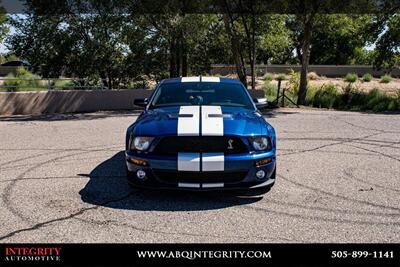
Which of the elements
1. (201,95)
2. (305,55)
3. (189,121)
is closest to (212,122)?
(189,121)

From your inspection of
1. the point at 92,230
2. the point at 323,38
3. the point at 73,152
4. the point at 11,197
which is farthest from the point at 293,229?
the point at 323,38

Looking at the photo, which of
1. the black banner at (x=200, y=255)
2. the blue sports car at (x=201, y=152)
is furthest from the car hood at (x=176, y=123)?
the black banner at (x=200, y=255)

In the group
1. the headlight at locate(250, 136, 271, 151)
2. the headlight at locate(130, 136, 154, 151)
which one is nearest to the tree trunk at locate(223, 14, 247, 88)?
the headlight at locate(250, 136, 271, 151)

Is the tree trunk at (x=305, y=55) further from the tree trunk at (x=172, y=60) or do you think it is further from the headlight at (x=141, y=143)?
the headlight at (x=141, y=143)

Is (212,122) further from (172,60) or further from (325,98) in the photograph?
(325,98)

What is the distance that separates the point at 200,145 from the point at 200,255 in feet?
5.34

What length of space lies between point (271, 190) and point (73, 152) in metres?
4.03

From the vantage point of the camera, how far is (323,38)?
64.8 m

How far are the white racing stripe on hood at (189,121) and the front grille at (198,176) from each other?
0.45 m

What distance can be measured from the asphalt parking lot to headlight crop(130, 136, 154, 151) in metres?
0.60

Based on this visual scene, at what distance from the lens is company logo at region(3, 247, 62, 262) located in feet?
12.1

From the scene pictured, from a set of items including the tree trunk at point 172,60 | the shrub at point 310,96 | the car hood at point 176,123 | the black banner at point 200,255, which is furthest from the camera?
the shrub at point 310,96

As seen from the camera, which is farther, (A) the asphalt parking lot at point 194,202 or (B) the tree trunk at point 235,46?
(B) the tree trunk at point 235,46

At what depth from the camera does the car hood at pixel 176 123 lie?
5273mm
